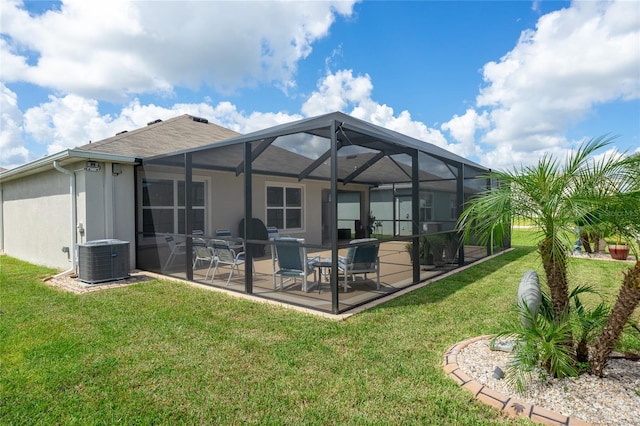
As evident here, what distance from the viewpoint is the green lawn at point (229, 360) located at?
7.80ft

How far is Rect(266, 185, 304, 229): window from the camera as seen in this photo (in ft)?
36.0

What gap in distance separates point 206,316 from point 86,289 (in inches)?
124

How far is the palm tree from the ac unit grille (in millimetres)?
6787

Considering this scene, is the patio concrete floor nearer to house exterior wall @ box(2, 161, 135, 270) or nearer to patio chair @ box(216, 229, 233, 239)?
patio chair @ box(216, 229, 233, 239)

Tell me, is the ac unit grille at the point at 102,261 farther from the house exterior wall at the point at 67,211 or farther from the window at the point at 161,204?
the window at the point at 161,204

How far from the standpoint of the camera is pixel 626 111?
12.5 metres

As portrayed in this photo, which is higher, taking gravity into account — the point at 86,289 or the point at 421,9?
the point at 421,9

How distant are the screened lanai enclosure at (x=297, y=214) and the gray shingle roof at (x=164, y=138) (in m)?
0.84

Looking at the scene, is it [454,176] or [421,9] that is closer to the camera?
[421,9]

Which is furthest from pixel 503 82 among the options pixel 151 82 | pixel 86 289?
pixel 86 289

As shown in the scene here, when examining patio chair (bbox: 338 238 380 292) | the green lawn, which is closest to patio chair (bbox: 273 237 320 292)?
patio chair (bbox: 338 238 380 292)

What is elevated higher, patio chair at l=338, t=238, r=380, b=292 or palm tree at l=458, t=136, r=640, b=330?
palm tree at l=458, t=136, r=640, b=330

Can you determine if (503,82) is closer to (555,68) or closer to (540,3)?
(555,68)

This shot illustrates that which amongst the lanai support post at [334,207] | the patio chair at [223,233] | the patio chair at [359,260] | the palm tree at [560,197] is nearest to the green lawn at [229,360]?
the lanai support post at [334,207]
